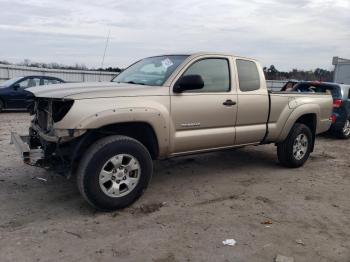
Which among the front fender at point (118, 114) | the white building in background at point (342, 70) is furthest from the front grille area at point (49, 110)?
the white building in background at point (342, 70)

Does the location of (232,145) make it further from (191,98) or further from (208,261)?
(208,261)

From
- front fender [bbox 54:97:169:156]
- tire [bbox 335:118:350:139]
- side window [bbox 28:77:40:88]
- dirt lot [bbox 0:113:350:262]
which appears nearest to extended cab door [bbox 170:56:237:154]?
front fender [bbox 54:97:169:156]

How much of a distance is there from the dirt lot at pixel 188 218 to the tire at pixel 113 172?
0.61 ft

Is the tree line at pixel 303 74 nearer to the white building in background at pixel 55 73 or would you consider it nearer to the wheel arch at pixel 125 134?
the white building in background at pixel 55 73

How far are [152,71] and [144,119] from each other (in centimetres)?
114

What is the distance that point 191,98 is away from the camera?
17.6 ft

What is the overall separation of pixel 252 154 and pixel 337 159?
68.8 inches

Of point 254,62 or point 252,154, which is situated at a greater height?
point 254,62

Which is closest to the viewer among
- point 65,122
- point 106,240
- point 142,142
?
point 106,240

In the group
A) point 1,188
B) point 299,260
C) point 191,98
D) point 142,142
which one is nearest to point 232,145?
point 191,98

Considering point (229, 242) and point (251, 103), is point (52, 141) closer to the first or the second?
point (229, 242)

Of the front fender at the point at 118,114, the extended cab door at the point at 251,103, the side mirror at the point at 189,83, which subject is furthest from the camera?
the extended cab door at the point at 251,103

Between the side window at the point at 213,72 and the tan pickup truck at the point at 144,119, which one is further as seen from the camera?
the side window at the point at 213,72

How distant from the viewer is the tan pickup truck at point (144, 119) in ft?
14.9
